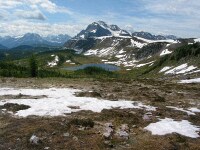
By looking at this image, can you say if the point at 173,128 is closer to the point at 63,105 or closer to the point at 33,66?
the point at 63,105

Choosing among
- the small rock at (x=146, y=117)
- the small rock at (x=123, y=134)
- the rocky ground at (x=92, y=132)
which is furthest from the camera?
the small rock at (x=146, y=117)

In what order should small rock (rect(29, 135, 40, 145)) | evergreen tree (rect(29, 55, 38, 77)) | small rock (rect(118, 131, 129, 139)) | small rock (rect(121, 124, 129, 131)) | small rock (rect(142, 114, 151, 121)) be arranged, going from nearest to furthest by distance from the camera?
1. small rock (rect(29, 135, 40, 145))
2. small rock (rect(118, 131, 129, 139))
3. small rock (rect(121, 124, 129, 131))
4. small rock (rect(142, 114, 151, 121))
5. evergreen tree (rect(29, 55, 38, 77))

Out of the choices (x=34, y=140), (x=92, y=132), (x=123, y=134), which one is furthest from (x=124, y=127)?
(x=34, y=140)

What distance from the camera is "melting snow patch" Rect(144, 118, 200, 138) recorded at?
2834cm

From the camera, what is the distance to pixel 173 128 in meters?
29.6

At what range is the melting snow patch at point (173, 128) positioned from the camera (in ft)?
93.0

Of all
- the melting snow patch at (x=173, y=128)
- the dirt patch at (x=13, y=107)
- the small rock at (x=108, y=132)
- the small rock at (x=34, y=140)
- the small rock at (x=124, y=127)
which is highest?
the small rock at (x=34, y=140)

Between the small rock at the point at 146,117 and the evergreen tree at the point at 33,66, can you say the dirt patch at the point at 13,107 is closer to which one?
the small rock at the point at 146,117

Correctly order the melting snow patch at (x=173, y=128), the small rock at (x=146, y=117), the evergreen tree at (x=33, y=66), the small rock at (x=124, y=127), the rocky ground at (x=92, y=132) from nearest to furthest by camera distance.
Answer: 1. the rocky ground at (x=92, y=132)
2. the small rock at (x=124, y=127)
3. the melting snow patch at (x=173, y=128)
4. the small rock at (x=146, y=117)
5. the evergreen tree at (x=33, y=66)

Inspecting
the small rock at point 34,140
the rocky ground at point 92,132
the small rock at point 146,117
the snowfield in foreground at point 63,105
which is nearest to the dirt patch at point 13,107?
the rocky ground at point 92,132

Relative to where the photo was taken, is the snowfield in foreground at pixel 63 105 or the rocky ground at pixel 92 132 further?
the snowfield in foreground at pixel 63 105

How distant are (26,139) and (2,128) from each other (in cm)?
400

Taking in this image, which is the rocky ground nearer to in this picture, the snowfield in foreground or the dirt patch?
the dirt patch

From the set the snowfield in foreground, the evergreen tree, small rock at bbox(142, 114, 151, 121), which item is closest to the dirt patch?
the snowfield in foreground
